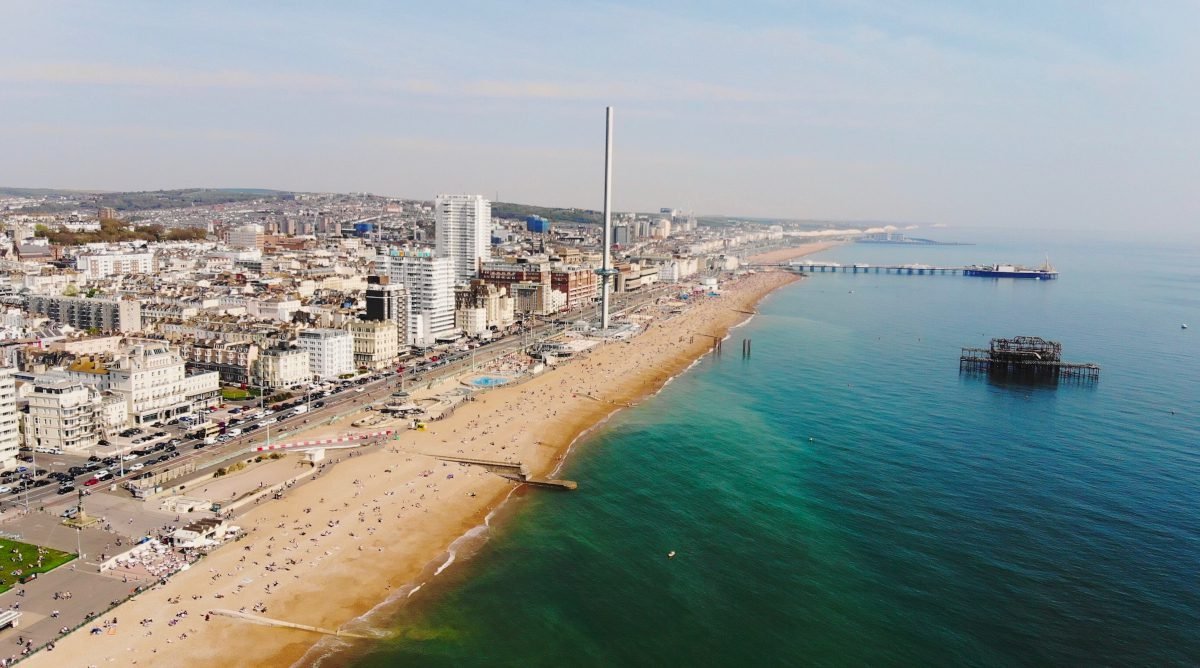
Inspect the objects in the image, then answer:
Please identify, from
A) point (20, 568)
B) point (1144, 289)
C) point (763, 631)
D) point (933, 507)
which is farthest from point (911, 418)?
point (1144, 289)

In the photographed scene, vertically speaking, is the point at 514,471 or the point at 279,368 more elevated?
the point at 279,368

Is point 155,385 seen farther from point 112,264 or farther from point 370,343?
point 112,264

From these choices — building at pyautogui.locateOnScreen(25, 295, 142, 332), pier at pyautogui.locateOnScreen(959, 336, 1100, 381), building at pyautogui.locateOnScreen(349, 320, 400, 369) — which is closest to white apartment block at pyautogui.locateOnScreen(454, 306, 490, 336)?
building at pyautogui.locateOnScreen(349, 320, 400, 369)

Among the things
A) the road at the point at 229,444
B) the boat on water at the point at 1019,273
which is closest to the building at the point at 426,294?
the road at the point at 229,444

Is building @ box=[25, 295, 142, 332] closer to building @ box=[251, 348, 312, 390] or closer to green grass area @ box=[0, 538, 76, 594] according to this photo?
building @ box=[251, 348, 312, 390]

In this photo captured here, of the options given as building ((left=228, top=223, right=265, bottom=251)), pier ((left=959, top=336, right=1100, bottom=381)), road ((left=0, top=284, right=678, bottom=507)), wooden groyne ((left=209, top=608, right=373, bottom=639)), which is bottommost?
wooden groyne ((left=209, top=608, right=373, bottom=639))

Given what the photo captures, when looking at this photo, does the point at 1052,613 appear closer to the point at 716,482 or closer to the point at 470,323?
the point at 716,482

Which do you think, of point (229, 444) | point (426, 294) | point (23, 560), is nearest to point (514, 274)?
point (426, 294)
